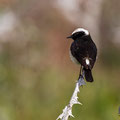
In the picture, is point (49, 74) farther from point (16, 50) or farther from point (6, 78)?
point (16, 50)

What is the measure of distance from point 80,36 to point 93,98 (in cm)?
127

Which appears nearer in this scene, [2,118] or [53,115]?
[2,118]

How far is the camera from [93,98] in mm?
8180

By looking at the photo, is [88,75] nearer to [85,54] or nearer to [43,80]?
[85,54]

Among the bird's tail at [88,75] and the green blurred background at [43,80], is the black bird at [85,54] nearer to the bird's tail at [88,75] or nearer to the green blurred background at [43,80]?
the bird's tail at [88,75]

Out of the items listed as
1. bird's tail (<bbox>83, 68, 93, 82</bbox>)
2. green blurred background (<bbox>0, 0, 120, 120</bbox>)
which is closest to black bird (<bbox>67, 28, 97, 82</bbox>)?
bird's tail (<bbox>83, 68, 93, 82</bbox>)

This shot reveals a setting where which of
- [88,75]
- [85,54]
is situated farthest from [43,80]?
[88,75]

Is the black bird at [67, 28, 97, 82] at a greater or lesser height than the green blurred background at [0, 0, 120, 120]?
lesser

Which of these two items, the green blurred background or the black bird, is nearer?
the black bird

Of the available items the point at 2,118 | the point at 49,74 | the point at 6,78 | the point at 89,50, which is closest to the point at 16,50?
the point at 49,74

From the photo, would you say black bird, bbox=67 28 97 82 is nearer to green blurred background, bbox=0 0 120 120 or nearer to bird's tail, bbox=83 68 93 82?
bird's tail, bbox=83 68 93 82

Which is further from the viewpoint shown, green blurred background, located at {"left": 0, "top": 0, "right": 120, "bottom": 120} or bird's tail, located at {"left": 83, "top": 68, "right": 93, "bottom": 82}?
green blurred background, located at {"left": 0, "top": 0, "right": 120, "bottom": 120}

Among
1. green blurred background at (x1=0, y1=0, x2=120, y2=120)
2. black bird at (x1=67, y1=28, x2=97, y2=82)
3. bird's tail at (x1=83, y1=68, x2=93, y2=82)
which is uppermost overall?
green blurred background at (x1=0, y1=0, x2=120, y2=120)

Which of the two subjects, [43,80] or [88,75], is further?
[43,80]
